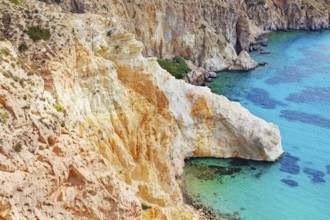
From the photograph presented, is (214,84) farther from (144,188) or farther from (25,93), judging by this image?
(25,93)

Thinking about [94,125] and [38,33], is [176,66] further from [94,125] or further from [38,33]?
[38,33]

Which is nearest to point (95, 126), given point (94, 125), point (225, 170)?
point (94, 125)

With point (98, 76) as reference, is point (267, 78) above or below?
below

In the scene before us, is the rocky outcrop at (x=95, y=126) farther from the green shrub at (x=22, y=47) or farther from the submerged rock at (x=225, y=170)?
the submerged rock at (x=225, y=170)

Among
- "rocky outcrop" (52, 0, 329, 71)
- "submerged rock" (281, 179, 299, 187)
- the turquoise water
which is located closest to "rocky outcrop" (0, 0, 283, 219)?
the turquoise water

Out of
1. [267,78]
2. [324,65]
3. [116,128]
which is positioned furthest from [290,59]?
[116,128]

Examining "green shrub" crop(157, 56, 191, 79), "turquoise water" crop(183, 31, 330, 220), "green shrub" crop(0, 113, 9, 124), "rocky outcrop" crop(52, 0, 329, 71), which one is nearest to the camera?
"green shrub" crop(0, 113, 9, 124)

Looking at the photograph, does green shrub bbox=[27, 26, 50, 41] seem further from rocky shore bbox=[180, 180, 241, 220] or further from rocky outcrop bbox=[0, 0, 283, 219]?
rocky shore bbox=[180, 180, 241, 220]
